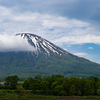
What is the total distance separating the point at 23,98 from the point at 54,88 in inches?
703

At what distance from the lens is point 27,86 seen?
78250 millimetres

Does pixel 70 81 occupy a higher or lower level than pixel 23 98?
higher

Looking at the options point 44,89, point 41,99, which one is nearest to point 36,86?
point 44,89

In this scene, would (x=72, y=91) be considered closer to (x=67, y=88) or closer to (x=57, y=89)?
(x=67, y=88)

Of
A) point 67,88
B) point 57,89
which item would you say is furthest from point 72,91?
point 57,89

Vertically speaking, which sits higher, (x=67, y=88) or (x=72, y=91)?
(x=67, y=88)

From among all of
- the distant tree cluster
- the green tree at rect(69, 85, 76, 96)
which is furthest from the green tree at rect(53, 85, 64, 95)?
the green tree at rect(69, 85, 76, 96)

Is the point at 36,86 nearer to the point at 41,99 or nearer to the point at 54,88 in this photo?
the point at 54,88

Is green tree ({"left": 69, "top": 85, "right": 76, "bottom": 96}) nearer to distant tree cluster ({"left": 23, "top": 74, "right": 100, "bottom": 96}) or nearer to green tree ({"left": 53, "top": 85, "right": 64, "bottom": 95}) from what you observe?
distant tree cluster ({"left": 23, "top": 74, "right": 100, "bottom": 96})

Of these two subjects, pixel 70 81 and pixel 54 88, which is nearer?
pixel 54 88

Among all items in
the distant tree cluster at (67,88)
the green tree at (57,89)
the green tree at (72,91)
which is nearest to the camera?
the green tree at (57,89)

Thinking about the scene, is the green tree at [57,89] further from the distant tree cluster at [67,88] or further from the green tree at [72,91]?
the green tree at [72,91]

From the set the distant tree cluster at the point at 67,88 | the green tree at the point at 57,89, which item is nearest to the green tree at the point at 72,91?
the distant tree cluster at the point at 67,88

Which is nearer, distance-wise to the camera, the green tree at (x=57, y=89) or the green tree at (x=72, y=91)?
the green tree at (x=57, y=89)
